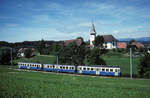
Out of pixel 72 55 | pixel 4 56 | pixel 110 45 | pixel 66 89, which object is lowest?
pixel 66 89

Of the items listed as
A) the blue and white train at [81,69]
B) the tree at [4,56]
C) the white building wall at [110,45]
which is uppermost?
the white building wall at [110,45]

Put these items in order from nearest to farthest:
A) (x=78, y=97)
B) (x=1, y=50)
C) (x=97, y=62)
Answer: (x=78, y=97)
(x=97, y=62)
(x=1, y=50)

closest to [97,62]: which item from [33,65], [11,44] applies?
[33,65]

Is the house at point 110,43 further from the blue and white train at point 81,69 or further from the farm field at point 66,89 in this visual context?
the farm field at point 66,89

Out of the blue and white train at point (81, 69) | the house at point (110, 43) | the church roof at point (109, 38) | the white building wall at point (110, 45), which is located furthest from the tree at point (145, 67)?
the church roof at point (109, 38)

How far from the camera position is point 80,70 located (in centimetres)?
3131

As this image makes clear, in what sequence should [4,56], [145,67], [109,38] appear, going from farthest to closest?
Result: [109,38], [4,56], [145,67]

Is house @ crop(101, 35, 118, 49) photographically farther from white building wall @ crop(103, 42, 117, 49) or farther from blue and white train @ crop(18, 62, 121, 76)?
blue and white train @ crop(18, 62, 121, 76)

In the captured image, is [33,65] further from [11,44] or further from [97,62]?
[11,44]

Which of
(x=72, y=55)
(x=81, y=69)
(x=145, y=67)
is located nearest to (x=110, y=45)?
(x=72, y=55)

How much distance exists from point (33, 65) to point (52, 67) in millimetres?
6972

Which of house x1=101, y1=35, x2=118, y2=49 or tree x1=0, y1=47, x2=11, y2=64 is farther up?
house x1=101, y1=35, x2=118, y2=49

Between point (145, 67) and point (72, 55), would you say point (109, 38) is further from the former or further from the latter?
point (145, 67)

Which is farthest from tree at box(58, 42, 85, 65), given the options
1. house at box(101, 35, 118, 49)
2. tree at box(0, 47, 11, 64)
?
house at box(101, 35, 118, 49)
